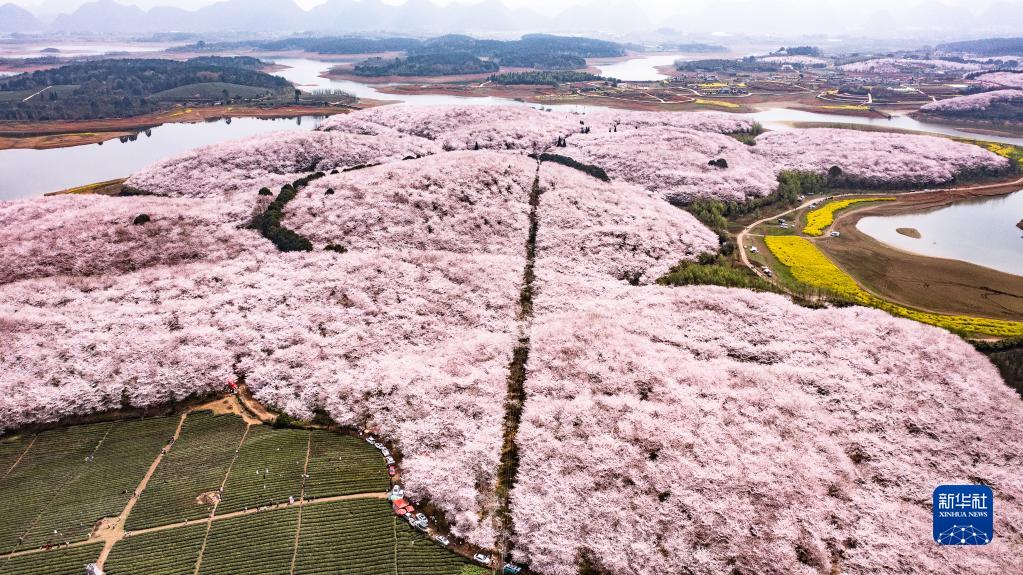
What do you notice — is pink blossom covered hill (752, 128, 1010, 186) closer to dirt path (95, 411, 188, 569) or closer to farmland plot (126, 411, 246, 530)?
farmland plot (126, 411, 246, 530)

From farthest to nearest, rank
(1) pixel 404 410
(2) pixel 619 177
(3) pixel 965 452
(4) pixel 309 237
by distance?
1. (2) pixel 619 177
2. (4) pixel 309 237
3. (1) pixel 404 410
4. (3) pixel 965 452

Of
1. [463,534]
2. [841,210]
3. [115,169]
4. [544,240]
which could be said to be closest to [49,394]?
[463,534]

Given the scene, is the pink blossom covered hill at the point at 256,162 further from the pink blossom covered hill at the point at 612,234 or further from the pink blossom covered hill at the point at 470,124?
the pink blossom covered hill at the point at 612,234

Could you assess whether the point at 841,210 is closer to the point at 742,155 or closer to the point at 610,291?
the point at 742,155

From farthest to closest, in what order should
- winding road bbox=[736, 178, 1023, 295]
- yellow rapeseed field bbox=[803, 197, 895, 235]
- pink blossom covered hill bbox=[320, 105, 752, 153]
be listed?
pink blossom covered hill bbox=[320, 105, 752, 153]
yellow rapeseed field bbox=[803, 197, 895, 235]
winding road bbox=[736, 178, 1023, 295]

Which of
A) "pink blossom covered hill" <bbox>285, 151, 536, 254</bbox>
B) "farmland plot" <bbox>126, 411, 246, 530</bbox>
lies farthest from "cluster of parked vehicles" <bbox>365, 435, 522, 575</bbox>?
"pink blossom covered hill" <bbox>285, 151, 536, 254</bbox>

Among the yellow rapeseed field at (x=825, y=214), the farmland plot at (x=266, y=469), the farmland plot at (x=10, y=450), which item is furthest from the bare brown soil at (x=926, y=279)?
the farmland plot at (x=10, y=450)
